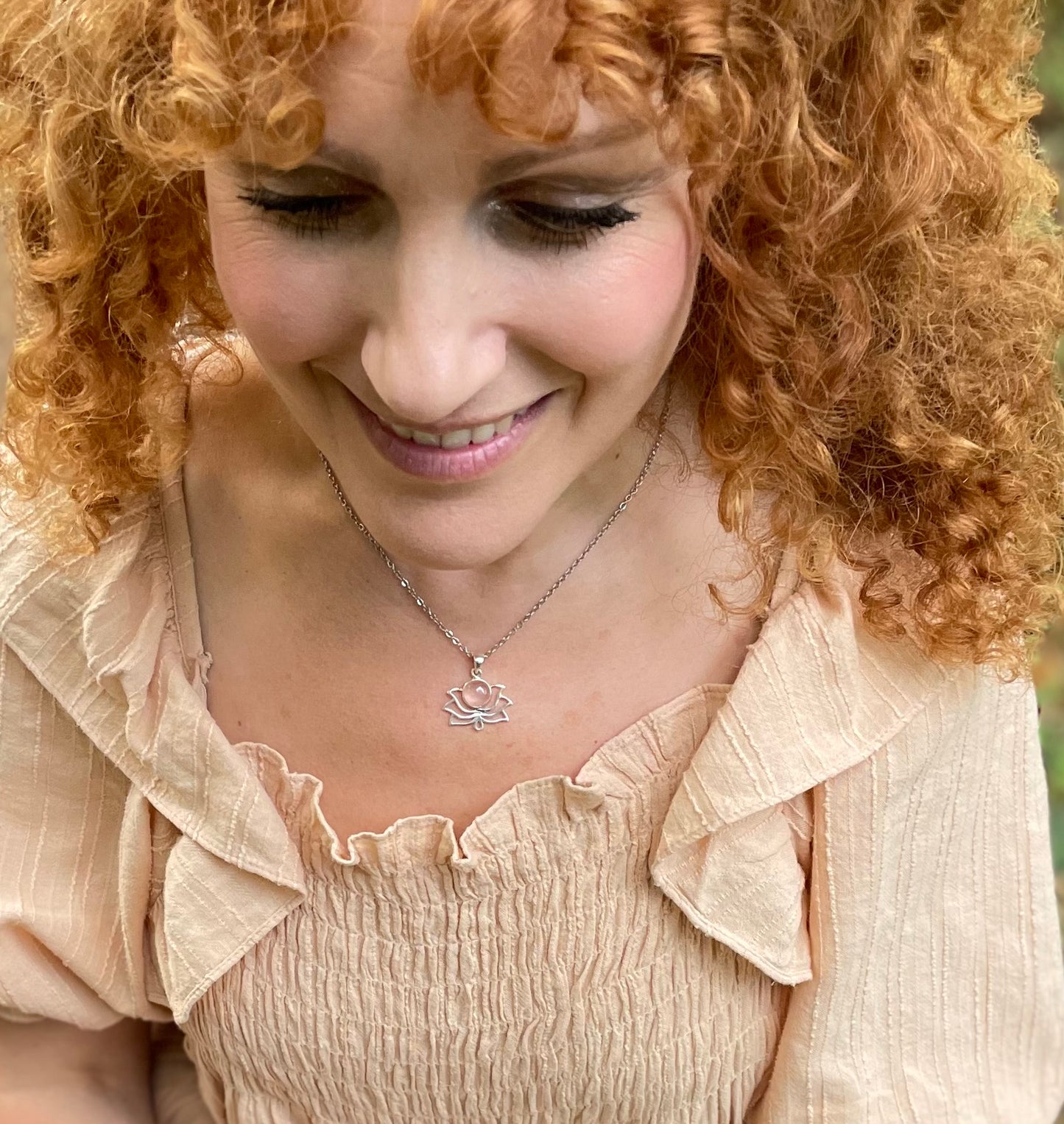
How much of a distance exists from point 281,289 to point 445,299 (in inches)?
5.0

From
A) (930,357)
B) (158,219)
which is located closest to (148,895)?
(158,219)

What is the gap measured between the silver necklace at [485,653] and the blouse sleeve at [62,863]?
0.31m

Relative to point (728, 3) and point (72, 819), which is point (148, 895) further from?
point (728, 3)

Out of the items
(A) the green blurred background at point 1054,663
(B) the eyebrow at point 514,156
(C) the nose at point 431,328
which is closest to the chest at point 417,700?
(C) the nose at point 431,328

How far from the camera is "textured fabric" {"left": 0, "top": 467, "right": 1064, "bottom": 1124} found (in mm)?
1309

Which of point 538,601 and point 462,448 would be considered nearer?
point 462,448

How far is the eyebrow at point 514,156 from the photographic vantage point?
947 millimetres

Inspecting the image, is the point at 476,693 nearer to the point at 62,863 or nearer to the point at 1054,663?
the point at 62,863

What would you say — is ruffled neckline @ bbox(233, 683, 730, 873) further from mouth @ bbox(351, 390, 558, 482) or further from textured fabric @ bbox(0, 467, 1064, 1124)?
mouth @ bbox(351, 390, 558, 482)

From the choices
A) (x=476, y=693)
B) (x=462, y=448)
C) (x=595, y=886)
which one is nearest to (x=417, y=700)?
(x=476, y=693)

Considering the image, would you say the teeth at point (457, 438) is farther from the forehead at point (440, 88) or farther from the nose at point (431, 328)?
the forehead at point (440, 88)

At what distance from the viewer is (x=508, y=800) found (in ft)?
4.26

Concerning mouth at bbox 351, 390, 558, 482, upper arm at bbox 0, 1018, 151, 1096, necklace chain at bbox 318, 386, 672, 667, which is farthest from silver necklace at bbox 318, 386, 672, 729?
upper arm at bbox 0, 1018, 151, 1096

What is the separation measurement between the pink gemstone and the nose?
1.28 ft
